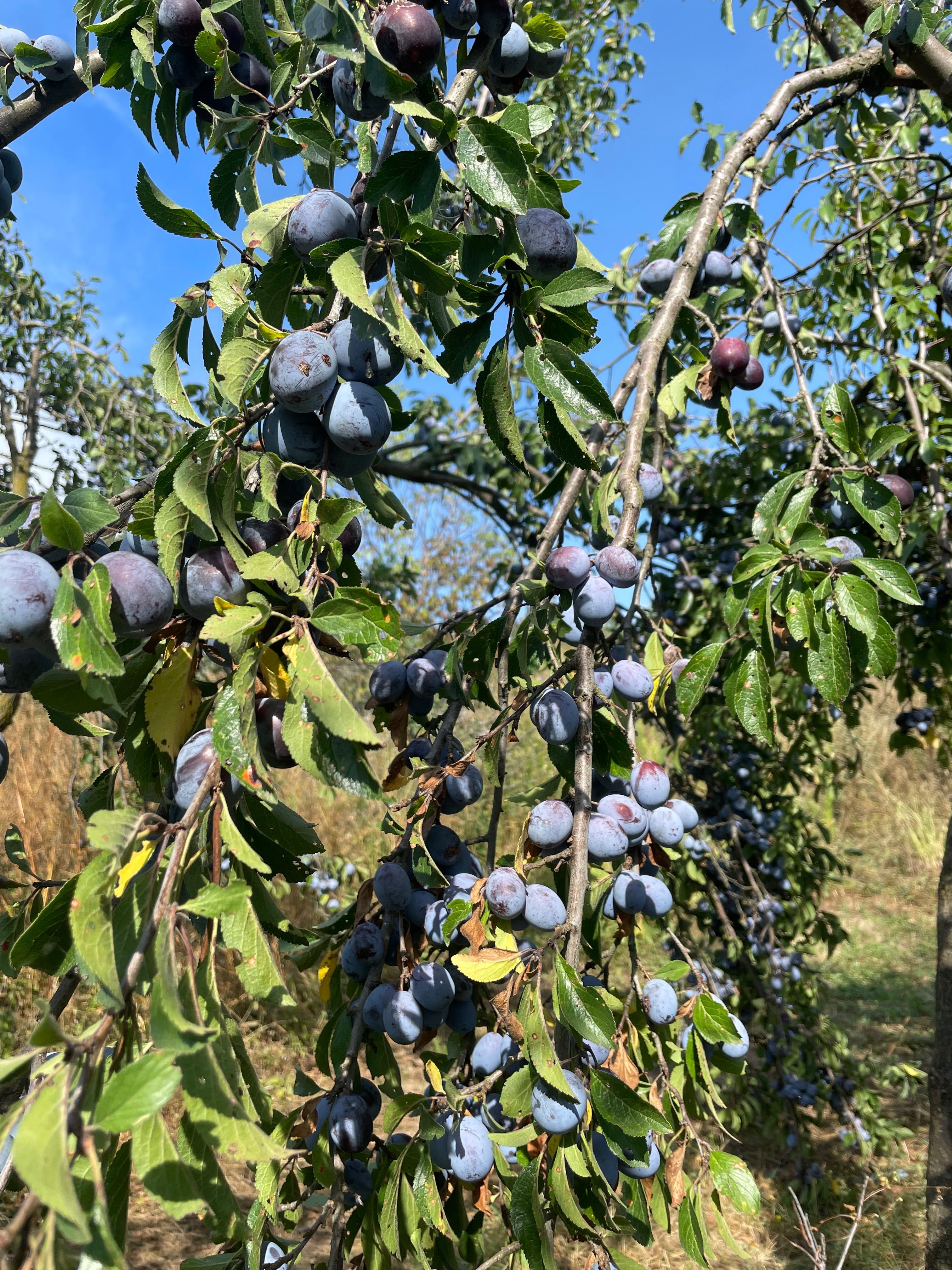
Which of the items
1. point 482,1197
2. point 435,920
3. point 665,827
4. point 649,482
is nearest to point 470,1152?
point 482,1197

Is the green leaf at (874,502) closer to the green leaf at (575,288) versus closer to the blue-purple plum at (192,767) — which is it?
the green leaf at (575,288)

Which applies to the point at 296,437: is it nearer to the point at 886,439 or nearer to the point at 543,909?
the point at 543,909

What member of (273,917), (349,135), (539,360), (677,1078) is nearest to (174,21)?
(349,135)

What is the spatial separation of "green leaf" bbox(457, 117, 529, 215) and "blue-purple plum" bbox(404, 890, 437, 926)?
0.83 m

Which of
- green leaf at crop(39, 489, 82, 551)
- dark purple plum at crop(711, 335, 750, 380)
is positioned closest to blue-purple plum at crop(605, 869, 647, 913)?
green leaf at crop(39, 489, 82, 551)

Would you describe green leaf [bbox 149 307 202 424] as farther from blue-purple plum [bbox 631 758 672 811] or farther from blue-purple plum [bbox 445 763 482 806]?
blue-purple plum [bbox 631 758 672 811]

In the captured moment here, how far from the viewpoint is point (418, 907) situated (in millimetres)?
1057

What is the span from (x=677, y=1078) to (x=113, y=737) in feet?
2.78

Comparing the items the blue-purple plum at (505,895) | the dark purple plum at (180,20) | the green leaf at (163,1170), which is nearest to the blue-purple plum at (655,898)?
the blue-purple plum at (505,895)

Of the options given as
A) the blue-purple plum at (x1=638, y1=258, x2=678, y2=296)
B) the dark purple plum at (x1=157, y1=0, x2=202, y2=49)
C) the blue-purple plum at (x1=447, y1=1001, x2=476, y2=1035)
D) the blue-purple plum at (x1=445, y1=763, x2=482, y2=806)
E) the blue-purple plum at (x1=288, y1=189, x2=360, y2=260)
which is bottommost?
the blue-purple plum at (x1=447, y1=1001, x2=476, y2=1035)

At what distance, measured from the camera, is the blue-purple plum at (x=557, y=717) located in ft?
3.34

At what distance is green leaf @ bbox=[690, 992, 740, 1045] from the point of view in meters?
0.95

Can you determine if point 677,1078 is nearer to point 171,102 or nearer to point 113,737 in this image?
point 113,737

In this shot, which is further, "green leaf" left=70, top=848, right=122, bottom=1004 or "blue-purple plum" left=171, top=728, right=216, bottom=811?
"blue-purple plum" left=171, top=728, right=216, bottom=811
